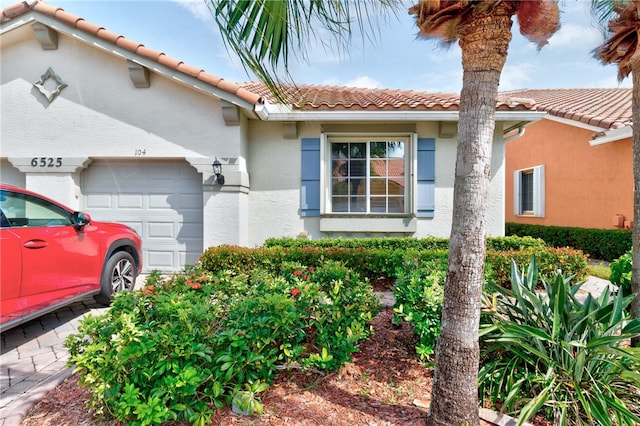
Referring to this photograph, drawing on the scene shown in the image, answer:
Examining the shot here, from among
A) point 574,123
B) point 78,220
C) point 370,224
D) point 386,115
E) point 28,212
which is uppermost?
point 574,123

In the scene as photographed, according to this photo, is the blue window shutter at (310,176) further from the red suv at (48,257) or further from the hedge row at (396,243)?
the red suv at (48,257)

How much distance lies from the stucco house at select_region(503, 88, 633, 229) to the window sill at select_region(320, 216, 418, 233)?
506 centimetres

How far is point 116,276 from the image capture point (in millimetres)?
4926

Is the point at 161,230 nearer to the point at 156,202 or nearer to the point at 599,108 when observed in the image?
the point at 156,202

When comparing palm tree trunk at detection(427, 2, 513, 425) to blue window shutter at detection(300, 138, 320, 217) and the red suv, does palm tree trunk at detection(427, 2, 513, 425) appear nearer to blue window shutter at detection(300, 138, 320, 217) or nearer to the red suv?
the red suv

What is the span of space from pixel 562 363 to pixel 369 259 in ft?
10.5

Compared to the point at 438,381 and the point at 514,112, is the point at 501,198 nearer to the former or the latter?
the point at 514,112

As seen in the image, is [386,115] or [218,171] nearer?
[218,171]

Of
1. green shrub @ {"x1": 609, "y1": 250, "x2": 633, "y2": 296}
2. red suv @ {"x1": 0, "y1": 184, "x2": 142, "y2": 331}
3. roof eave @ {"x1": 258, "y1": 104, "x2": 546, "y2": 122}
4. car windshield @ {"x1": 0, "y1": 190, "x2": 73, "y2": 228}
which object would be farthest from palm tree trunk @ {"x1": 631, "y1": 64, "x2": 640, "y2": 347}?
car windshield @ {"x1": 0, "y1": 190, "x2": 73, "y2": 228}

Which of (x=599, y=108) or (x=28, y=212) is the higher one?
(x=599, y=108)

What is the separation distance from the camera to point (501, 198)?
697 centimetres

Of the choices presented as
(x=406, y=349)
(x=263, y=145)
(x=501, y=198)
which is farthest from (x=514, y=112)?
(x=406, y=349)

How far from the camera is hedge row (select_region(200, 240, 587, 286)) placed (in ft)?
16.9

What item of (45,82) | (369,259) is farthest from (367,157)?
(45,82)
